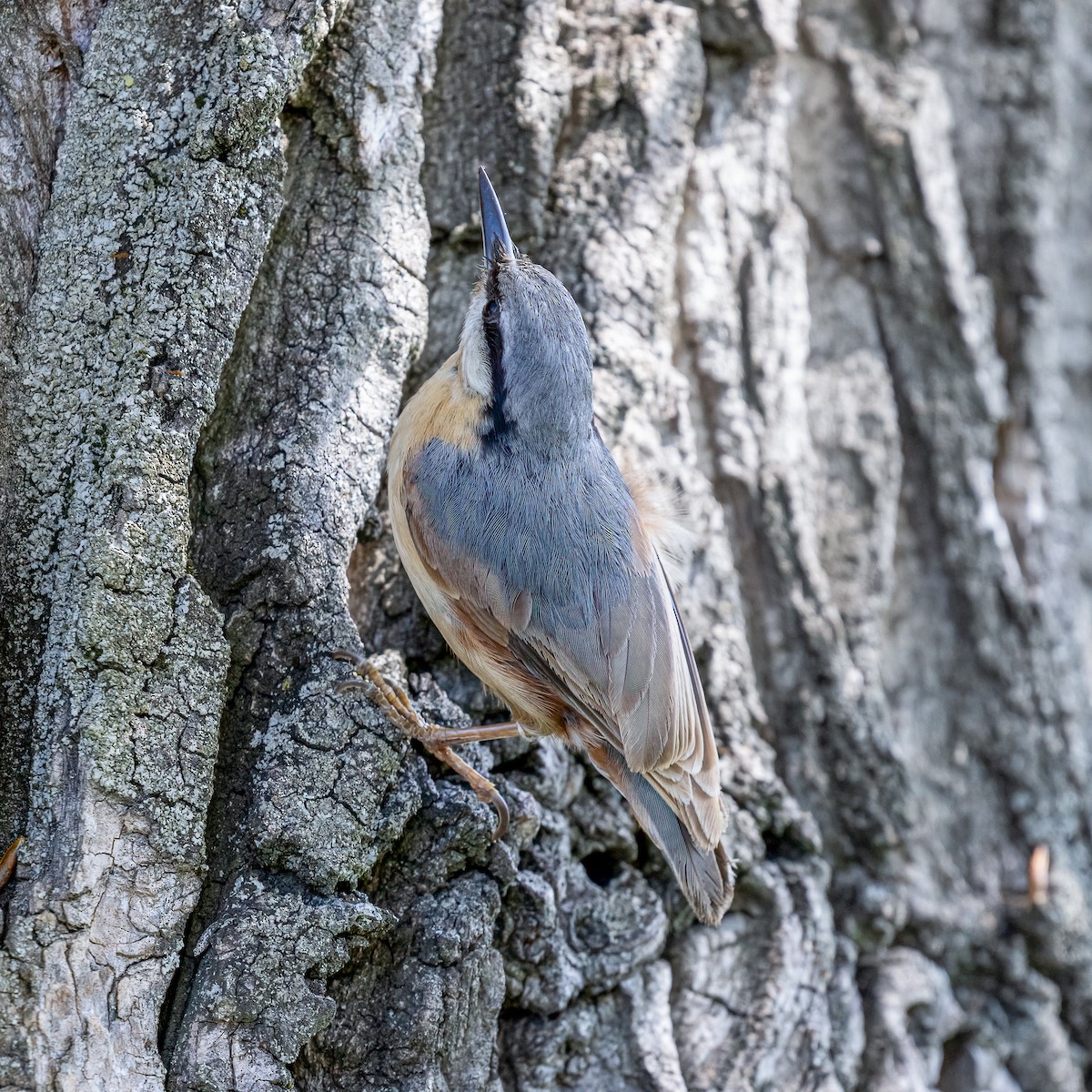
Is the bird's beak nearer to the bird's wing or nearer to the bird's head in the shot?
the bird's head

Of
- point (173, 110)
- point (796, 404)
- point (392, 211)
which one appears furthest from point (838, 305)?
point (173, 110)

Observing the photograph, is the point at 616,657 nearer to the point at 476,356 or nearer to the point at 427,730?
the point at 427,730

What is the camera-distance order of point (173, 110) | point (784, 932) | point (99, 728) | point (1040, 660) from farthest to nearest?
point (1040, 660)
point (784, 932)
point (173, 110)
point (99, 728)

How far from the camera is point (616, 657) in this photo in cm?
211

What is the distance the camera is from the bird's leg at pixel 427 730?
1.89m

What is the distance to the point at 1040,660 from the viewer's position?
2836 millimetres

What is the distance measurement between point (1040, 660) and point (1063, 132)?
1511 millimetres

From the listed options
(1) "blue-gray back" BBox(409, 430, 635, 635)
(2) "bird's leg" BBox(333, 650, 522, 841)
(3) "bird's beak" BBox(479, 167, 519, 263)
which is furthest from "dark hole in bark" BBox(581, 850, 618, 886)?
(3) "bird's beak" BBox(479, 167, 519, 263)

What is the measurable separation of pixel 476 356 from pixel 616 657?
629mm

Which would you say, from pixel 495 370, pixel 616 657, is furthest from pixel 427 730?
pixel 495 370

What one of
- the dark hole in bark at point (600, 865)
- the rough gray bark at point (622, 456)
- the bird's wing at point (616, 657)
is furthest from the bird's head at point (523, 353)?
the dark hole in bark at point (600, 865)

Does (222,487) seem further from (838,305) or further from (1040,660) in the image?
(1040,660)

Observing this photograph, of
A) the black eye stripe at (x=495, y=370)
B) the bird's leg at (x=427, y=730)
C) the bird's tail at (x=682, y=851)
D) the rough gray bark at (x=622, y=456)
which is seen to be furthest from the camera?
the black eye stripe at (x=495, y=370)

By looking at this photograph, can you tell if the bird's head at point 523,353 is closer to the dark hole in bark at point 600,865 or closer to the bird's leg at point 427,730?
the bird's leg at point 427,730
